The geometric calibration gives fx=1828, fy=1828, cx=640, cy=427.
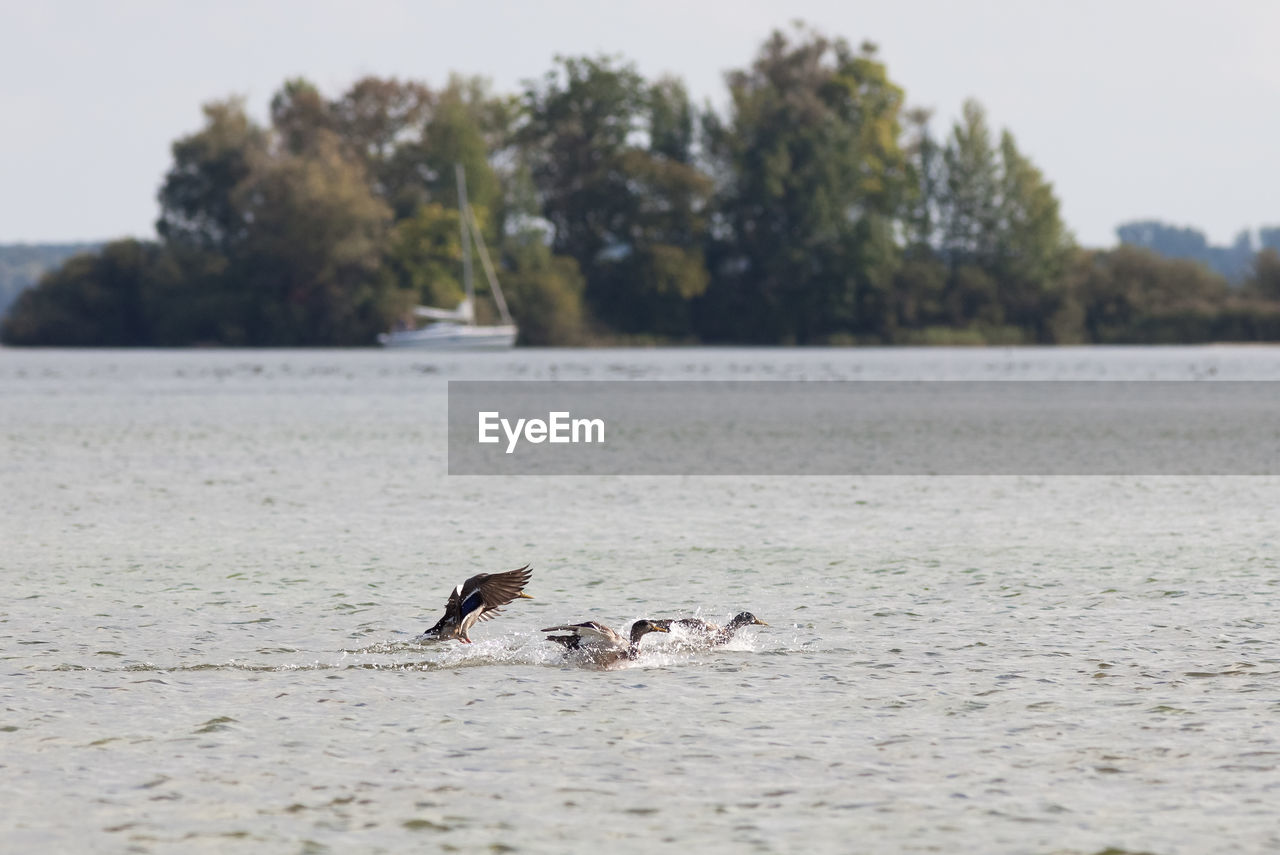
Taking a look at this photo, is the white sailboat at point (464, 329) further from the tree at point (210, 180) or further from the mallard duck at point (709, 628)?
the mallard duck at point (709, 628)

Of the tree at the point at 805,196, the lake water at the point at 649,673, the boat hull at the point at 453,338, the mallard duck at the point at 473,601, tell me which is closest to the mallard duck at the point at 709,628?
the lake water at the point at 649,673

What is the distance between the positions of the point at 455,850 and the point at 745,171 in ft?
437

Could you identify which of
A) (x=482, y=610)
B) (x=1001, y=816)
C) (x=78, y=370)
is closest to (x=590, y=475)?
(x=482, y=610)

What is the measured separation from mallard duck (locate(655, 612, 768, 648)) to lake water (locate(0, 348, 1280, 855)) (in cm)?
17

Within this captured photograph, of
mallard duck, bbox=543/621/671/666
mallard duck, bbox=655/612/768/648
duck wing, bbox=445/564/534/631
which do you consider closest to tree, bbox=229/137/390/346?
duck wing, bbox=445/564/534/631

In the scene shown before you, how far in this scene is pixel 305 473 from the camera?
30875mm

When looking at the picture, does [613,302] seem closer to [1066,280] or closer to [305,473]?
[1066,280]

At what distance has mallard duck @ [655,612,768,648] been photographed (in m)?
13.4

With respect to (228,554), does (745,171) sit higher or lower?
higher

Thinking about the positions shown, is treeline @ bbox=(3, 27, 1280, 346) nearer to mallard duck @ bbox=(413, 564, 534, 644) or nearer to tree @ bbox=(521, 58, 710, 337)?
tree @ bbox=(521, 58, 710, 337)

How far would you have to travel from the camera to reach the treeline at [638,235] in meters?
133

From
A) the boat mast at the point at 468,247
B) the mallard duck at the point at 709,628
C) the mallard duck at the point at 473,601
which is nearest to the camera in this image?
the mallard duck at the point at 709,628

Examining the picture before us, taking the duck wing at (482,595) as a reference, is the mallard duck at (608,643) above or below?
below

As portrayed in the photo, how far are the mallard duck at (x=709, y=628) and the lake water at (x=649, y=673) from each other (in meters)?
0.17
